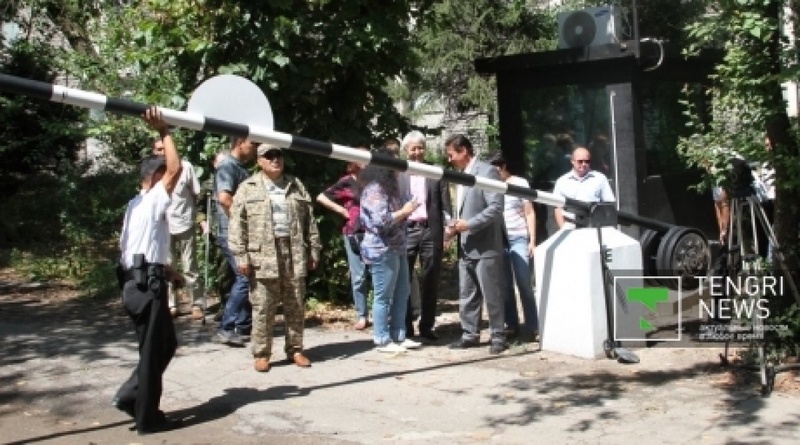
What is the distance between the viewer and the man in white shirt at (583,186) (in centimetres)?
918

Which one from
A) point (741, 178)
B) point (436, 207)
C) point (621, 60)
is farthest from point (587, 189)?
point (621, 60)

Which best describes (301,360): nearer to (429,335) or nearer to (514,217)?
(429,335)

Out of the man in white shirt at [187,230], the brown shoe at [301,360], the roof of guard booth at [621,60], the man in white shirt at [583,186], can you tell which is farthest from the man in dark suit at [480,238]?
the roof of guard booth at [621,60]

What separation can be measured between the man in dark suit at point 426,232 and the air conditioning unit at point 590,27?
3.15m

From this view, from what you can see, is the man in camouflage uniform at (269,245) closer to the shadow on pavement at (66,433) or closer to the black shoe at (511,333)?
the shadow on pavement at (66,433)

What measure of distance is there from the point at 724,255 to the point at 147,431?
179 inches

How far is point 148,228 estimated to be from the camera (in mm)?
6715

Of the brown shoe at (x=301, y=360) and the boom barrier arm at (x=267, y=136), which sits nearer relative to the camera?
the boom barrier arm at (x=267, y=136)

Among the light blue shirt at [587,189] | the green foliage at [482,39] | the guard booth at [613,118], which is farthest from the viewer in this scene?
the green foliage at [482,39]

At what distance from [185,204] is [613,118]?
463cm

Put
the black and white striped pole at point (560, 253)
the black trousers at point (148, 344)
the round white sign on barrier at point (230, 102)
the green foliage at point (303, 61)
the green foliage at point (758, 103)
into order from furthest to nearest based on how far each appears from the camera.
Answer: the green foliage at point (303, 61) < the green foliage at point (758, 103) < the black and white striped pole at point (560, 253) < the round white sign on barrier at point (230, 102) < the black trousers at point (148, 344)

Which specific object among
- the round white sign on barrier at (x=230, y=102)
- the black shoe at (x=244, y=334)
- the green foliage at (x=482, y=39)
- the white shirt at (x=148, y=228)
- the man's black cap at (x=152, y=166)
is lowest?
the black shoe at (x=244, y=334)

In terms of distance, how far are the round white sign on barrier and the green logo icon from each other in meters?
3.41

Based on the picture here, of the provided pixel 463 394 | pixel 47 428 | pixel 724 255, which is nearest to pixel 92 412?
pixel 47 428
